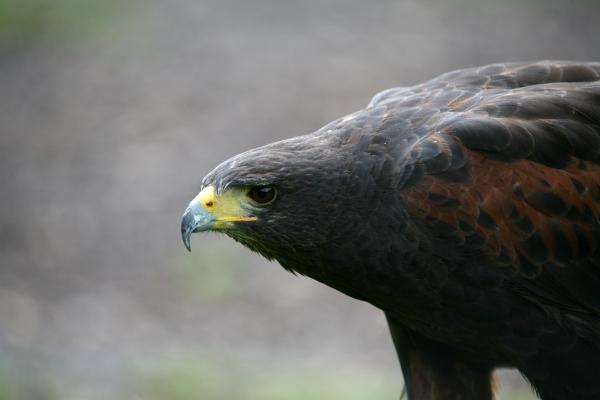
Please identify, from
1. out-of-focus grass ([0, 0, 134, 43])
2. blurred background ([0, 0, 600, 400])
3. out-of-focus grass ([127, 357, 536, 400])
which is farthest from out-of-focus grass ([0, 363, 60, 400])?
out-of-focus grass ([0, 0, 134, 43])

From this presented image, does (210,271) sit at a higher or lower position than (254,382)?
higher

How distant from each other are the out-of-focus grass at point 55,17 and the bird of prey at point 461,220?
1062 centimetres

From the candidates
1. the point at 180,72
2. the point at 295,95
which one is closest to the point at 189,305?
the point at 295,95

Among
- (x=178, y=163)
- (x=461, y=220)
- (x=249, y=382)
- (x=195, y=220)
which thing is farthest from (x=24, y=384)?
(x=178, y=163)

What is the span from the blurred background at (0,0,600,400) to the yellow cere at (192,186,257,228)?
309 centimetres

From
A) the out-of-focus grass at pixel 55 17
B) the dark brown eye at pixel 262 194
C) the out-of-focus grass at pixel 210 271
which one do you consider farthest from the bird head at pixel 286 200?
the out-of-focus grass at pixel 55 17

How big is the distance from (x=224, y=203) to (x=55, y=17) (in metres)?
11.5

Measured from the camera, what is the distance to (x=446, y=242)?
5.31m

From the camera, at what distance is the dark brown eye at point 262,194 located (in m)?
5.34

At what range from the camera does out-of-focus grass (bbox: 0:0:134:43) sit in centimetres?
1546

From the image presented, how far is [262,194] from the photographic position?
211 inches

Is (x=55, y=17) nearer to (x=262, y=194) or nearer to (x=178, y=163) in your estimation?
(x=178, y=163)

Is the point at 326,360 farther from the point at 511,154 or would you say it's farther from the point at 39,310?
the point at 511,154

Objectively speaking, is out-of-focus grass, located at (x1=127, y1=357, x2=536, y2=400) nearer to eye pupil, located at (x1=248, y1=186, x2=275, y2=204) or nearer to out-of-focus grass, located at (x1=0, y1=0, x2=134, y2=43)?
eye pupil, located at (x1=248, y1=186, x2=275, y2=204)
